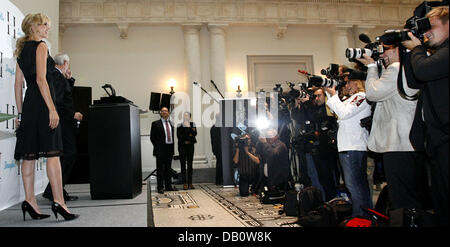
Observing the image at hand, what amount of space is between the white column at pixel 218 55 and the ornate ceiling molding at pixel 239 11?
26cm

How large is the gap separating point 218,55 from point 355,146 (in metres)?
6.82

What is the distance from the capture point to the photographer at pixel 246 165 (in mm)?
4988

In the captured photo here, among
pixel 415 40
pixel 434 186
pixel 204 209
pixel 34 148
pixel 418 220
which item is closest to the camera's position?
pixel 434 186

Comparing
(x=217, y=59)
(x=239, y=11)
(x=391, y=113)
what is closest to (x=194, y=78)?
(x=217, y=59)

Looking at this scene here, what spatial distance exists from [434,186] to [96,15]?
9.40m

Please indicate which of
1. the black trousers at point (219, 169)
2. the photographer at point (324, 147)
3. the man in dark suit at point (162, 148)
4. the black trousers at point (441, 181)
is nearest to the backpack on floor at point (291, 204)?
the photographer at point (324, 147)

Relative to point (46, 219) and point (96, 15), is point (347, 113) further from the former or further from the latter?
point (96, 15)

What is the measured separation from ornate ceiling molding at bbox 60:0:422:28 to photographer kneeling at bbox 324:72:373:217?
22.9ft

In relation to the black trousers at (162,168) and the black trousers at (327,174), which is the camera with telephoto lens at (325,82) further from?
the black trousers at (162,168)

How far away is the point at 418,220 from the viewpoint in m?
1.58

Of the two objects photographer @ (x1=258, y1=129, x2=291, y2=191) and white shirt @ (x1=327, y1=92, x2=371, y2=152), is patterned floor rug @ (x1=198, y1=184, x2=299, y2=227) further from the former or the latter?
white shirt @ (x1=327, y1=92, x2=371, y2=152)

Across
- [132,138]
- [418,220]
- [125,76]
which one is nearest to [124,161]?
[132,138]

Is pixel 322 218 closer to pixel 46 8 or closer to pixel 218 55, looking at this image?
pixel 46 8

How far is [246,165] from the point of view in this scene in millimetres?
5066
